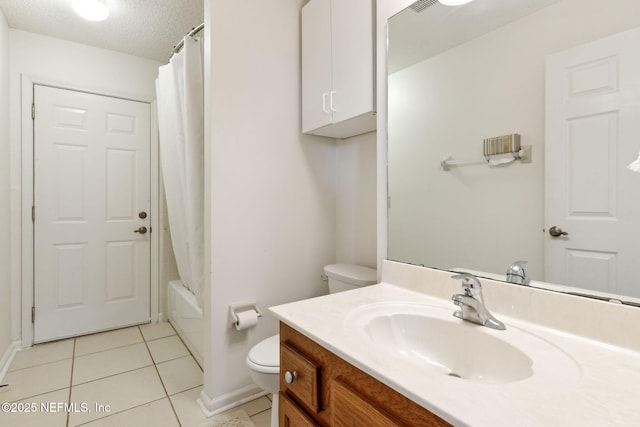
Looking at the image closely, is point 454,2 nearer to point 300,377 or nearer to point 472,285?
point 472,285

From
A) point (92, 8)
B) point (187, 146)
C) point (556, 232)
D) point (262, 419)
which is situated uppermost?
point (92, 8)

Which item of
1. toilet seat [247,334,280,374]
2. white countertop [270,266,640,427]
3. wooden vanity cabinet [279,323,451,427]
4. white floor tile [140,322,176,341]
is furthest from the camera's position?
white floor tile [140,322,176,341]

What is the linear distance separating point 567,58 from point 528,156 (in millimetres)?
275

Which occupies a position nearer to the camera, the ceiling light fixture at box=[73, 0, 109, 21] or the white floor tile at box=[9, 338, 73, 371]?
the ceiling light fixture at box=[73, 0, 109, 21]

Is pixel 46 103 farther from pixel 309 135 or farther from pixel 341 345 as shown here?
pixel 341 345

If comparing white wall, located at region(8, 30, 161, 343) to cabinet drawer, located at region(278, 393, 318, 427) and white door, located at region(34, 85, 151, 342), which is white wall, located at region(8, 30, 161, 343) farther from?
cabinet drawer, located at region(278, 393, 318, 427)

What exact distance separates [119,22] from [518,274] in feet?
9.43

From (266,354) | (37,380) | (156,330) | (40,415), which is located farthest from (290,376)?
(156,330)

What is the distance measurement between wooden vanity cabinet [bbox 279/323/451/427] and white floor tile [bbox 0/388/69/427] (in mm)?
1434

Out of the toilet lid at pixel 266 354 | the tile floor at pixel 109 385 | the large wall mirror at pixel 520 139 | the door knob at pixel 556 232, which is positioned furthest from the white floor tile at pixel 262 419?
the door knob at pixel 556 232

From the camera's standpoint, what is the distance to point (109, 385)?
1870mm

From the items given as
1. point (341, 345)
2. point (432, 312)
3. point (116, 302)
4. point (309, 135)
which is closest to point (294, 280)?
point (309, 135)

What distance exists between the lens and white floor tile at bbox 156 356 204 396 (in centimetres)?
187

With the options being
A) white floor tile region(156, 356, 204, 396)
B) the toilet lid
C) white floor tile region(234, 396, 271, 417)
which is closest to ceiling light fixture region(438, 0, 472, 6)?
the toilet lid
